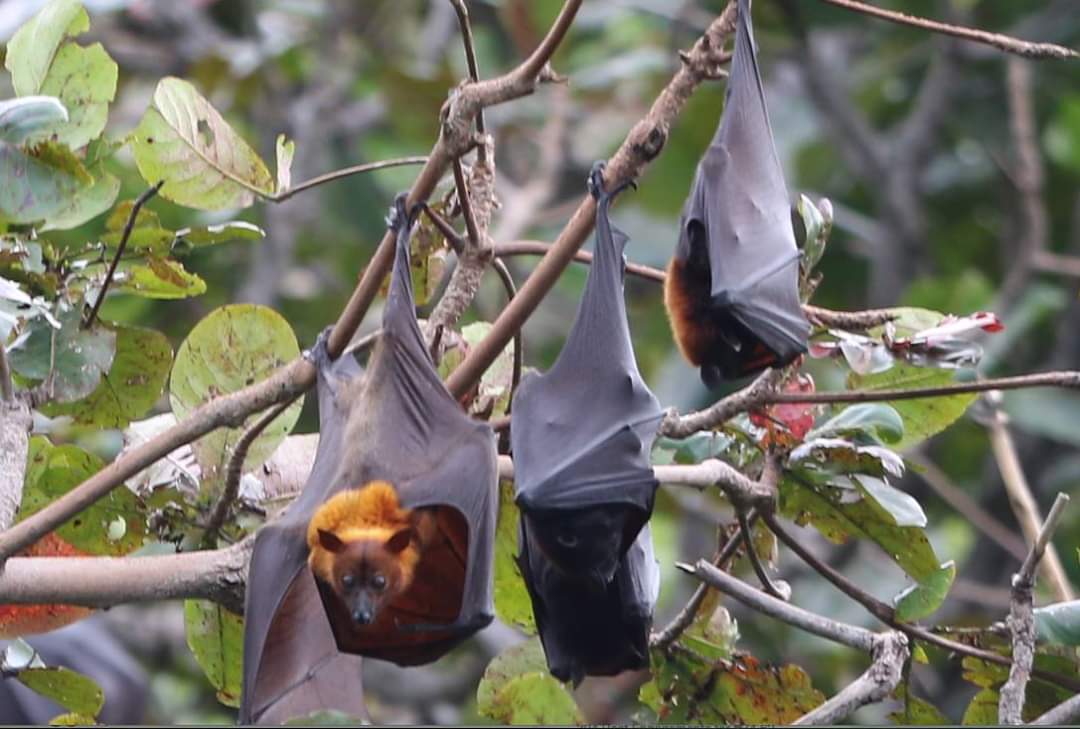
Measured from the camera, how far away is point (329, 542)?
263 cm

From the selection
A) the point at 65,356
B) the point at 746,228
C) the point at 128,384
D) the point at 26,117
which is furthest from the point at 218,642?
the point at 746,228

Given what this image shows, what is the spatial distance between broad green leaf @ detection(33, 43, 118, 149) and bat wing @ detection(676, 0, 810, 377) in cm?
117

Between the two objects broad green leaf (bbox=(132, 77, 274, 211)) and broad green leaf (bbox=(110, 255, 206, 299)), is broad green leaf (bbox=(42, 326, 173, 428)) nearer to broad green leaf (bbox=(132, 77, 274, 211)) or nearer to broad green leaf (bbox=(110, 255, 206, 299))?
broad green leaf (bbox=(110, 255, 206, 299))

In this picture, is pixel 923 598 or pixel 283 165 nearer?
pixel 923 598

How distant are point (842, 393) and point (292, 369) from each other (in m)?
0.99

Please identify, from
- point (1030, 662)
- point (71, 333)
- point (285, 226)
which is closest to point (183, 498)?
point (71, 333)

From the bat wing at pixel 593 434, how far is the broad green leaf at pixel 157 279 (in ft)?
2.41

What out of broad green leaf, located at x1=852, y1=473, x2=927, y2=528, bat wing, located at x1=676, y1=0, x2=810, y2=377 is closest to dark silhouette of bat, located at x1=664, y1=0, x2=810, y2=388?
bat wing, located at x1=676, y1=0, x2=810, y2=377

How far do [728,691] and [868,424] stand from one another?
2.02ft

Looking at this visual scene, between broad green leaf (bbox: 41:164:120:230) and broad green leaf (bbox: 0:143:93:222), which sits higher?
broad green leaf (bbox: 0:143:93:222)

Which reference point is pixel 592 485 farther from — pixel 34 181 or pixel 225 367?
pixel 34 181

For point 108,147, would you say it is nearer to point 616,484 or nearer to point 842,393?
point 616,484

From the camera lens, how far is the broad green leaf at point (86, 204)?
279cm

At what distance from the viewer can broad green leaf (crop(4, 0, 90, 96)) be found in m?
2.83
